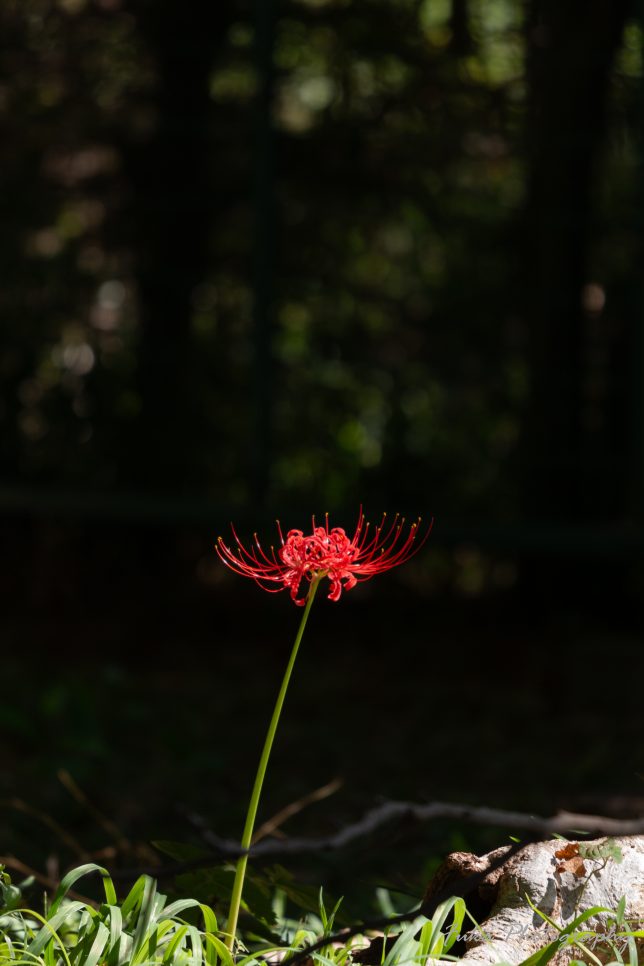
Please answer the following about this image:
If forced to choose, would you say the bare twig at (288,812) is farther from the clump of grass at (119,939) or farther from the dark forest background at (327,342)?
the dark forest background at (327,342)

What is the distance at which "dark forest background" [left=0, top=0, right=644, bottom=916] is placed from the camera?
463 cm

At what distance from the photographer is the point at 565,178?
4.70m

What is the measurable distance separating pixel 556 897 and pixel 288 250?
3.55 metres

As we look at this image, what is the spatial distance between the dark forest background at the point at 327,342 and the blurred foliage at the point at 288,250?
0.04 ft

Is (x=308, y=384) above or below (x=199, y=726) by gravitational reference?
above

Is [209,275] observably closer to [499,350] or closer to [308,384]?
[308,384]

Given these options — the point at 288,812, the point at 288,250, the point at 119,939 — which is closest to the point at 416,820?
the point at 119,939

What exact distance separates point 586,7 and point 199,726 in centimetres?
301

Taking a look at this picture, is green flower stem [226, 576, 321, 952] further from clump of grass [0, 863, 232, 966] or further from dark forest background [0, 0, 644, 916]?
dark forest background [0, 0, 644, 916]

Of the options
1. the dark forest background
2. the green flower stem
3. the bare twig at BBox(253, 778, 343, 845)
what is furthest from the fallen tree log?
the dark forest background

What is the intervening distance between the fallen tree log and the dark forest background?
8.12 ft

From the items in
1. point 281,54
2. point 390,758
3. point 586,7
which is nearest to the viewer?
point 390,758

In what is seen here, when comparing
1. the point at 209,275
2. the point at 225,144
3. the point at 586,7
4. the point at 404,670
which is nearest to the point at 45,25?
the point at 225,144

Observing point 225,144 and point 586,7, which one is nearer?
point 586,7
